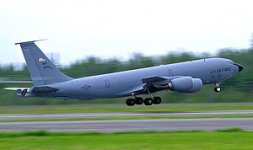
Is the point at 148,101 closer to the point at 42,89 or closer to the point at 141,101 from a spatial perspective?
the point at 141,101

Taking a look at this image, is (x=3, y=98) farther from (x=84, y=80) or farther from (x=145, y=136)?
(x=145, y=136)

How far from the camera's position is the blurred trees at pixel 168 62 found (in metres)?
67.6

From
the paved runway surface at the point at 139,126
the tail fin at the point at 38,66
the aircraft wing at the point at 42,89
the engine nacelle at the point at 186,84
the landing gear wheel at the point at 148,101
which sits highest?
the tail fin at the point at 38,66

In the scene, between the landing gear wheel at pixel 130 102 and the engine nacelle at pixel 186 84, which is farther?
the landing gear wheel at pixel 130 102

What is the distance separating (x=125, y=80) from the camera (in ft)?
173

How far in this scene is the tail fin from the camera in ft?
165

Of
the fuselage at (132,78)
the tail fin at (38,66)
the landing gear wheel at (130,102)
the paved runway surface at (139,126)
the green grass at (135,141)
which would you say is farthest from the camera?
the landing gear wheel at (130,102)

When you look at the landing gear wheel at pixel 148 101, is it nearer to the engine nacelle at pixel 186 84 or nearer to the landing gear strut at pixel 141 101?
the landing gear strut at pixel 141 101

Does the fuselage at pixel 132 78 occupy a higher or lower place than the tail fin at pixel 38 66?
lower

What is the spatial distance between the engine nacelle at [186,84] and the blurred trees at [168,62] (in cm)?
1386

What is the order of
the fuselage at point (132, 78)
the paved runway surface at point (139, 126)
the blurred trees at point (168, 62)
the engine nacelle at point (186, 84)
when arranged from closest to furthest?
1. the paved runway surface at point (139, 126)
2. the engine nacelle at point (186, 84)
3. the fuselage at point (132, 78)
4. the blurred trees at point (168, 62)

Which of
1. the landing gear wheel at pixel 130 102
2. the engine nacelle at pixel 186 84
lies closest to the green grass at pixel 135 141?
the engine nacelle at pixel 186 84

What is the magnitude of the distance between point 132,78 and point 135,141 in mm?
32950

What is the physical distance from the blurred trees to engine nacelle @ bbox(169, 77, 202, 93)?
1386 cm
